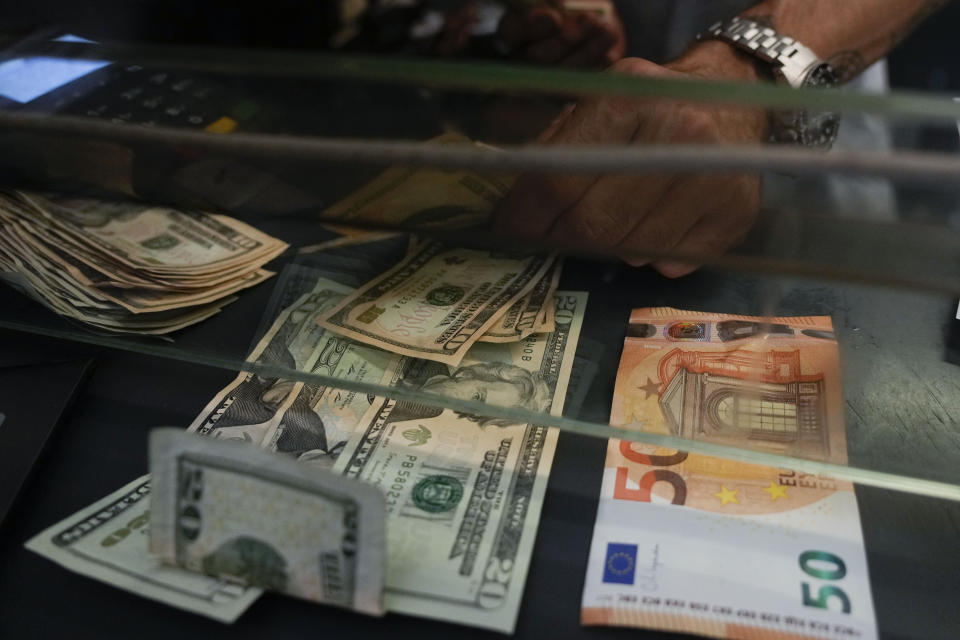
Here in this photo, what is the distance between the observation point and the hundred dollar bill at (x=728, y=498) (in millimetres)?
547

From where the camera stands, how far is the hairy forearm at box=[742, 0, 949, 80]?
3.18 ft

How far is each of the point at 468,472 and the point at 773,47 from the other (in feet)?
1.94

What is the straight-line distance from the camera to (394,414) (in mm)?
708

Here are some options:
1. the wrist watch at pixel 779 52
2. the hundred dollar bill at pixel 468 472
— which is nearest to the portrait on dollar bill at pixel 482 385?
the hundred dollar bill at pixel 468 472

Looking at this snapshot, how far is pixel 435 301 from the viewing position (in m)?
0.71

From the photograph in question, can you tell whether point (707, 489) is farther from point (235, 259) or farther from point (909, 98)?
point (235, 259)

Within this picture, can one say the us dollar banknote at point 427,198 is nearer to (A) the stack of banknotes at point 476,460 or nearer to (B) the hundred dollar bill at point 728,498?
(A) the stack of banknotes at point 476,460

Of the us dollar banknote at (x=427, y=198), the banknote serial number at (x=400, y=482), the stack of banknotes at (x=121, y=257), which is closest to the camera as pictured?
the us dollar banknote at (x=427, y=198)

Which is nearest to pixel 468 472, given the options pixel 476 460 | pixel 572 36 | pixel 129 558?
pixel 476 460

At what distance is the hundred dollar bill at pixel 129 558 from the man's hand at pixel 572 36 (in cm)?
82

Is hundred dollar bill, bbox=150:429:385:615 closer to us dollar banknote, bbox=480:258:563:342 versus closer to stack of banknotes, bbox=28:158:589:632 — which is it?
stack of banknotes, bbox=28:158:589:632

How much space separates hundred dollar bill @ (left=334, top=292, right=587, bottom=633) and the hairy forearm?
1.74ft

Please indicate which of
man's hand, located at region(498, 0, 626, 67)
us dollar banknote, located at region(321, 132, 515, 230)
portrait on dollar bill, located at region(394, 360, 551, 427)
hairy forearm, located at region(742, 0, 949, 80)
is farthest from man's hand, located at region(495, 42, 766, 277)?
man's hand, located at region(498, 0, 626, 67)

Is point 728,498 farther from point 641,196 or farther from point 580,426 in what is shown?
point 641,196
